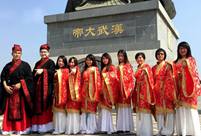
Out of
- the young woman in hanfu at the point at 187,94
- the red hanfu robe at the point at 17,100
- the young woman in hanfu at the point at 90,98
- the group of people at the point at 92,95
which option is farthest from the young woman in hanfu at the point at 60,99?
the young woman in hanfu at the point at 187,94

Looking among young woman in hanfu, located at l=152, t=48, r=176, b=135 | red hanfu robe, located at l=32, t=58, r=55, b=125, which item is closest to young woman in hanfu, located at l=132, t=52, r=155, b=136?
young woman in hanfu, located at l=152, t=48, r=176, b=135

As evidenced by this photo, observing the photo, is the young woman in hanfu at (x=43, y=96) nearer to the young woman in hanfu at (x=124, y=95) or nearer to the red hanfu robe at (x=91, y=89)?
the red hanfu robe at (x=91, y=89)

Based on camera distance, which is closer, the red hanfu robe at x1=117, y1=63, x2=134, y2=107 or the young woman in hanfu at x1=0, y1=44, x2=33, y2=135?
the red hanfu robe at x1=117, y1=63, x2=134, y2=107

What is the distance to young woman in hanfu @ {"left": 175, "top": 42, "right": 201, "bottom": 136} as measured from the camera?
509 centimetres

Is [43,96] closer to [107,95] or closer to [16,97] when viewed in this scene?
[16,97]

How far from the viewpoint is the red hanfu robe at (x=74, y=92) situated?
19.3 feet

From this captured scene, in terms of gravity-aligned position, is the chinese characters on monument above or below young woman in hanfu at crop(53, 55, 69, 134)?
above

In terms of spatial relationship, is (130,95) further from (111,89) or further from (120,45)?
(120,45)

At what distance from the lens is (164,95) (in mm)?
5371

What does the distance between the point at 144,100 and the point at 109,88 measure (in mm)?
664

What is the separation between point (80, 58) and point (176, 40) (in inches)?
152

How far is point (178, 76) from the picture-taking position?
5.30m

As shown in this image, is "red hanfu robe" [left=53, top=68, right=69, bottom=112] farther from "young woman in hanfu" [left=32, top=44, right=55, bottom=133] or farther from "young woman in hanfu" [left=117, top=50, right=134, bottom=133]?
"young woman in hanfu" [left=117, top=50, right=134, bottom=133]

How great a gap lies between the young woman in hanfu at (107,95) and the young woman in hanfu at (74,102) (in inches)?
14.6
